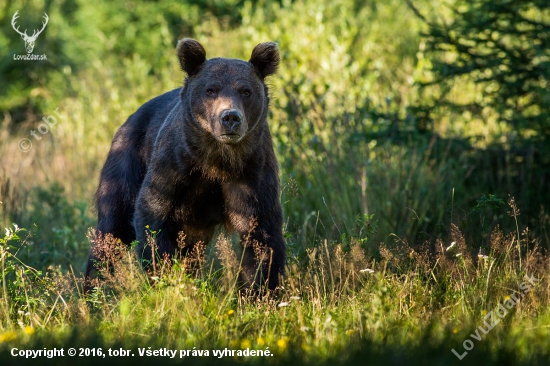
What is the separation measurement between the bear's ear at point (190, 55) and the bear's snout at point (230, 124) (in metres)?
0.75

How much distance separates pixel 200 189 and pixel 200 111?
60cm

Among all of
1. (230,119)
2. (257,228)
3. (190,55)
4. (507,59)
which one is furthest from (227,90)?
(507,59)

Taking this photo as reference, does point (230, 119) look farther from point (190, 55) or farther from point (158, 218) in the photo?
point (158, 218)

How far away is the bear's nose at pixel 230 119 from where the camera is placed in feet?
18.3

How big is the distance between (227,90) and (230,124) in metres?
0.41

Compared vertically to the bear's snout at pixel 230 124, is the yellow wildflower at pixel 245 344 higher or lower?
lower

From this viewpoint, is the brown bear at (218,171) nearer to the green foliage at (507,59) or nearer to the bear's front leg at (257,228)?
the bear's front leg at (257,228)

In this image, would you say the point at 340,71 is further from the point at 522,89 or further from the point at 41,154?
the point at 41,154

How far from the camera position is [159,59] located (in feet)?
55.7

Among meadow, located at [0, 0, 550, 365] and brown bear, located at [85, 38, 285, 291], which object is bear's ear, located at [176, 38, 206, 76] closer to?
brown bear, located at [85, 38, 285, 291]

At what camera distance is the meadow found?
441 cm

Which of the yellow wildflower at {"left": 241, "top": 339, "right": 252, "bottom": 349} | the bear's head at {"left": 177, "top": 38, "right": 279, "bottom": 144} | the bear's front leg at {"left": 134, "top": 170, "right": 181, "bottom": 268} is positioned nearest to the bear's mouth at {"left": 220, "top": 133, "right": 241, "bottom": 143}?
the bear's head at {"left": 177, "top": 38, "right": 279, "bottom": 144}

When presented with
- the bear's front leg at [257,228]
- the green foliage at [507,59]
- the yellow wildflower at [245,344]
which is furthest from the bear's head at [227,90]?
the green foliage at [507,59]

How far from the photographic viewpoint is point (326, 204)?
7879 mm
